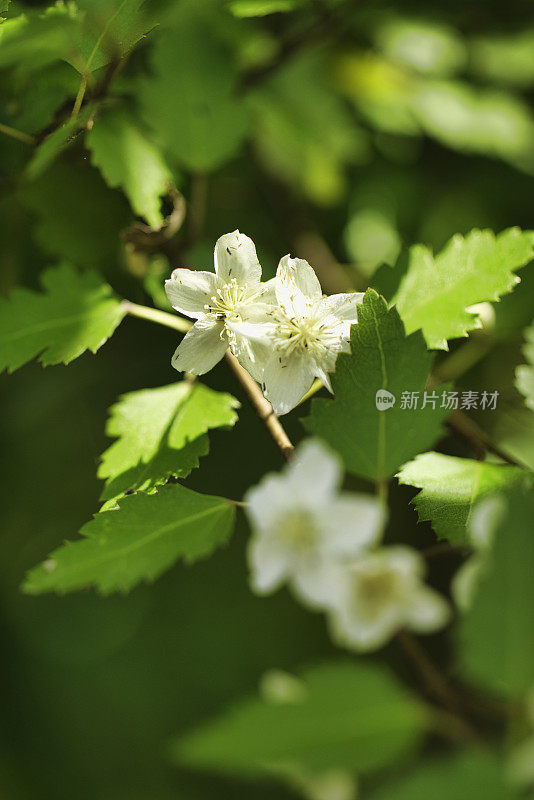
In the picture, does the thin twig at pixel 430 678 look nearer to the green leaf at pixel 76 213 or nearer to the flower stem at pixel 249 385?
the flower stem at pixel 249 385

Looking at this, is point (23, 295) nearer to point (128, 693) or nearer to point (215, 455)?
point (215, 455)

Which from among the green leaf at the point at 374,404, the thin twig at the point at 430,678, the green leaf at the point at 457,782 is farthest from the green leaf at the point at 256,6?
the green leaf at the point at 457,782

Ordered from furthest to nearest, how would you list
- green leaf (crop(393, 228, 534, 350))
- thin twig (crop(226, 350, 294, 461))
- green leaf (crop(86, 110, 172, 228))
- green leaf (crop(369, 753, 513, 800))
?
Result: green leaf (crop(86, 110, 172, 228)) → green leaf (crop(393, 228, 534, 350)) → thin twig (crop(226, 350, 294, 461)) → green leaf (crop(369, 753, 513, 800))

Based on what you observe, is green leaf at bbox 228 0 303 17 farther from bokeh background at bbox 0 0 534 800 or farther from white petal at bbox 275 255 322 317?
white petal at bbox 275 255 322 317

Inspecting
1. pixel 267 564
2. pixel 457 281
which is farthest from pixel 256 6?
pixel 267 564

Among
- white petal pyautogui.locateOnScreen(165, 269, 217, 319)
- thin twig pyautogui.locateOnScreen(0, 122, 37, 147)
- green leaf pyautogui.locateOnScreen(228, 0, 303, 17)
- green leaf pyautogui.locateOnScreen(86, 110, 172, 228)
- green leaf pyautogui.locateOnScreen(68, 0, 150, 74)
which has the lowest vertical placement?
white petal pyautogui.locateOnScreen(165, 269, 217, 319)

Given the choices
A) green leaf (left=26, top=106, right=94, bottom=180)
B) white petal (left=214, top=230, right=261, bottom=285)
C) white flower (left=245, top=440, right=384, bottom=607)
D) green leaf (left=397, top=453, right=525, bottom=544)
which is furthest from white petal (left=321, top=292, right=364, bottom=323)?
green leaf (left=26, top=106, right=94, bottom=180)

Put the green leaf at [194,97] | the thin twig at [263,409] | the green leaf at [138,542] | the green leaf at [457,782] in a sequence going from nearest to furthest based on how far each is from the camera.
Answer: the green leaf at [457,782] < the green leaf at [138,542] < the thin twig at [263,409] < the green leaf at [194,97]
